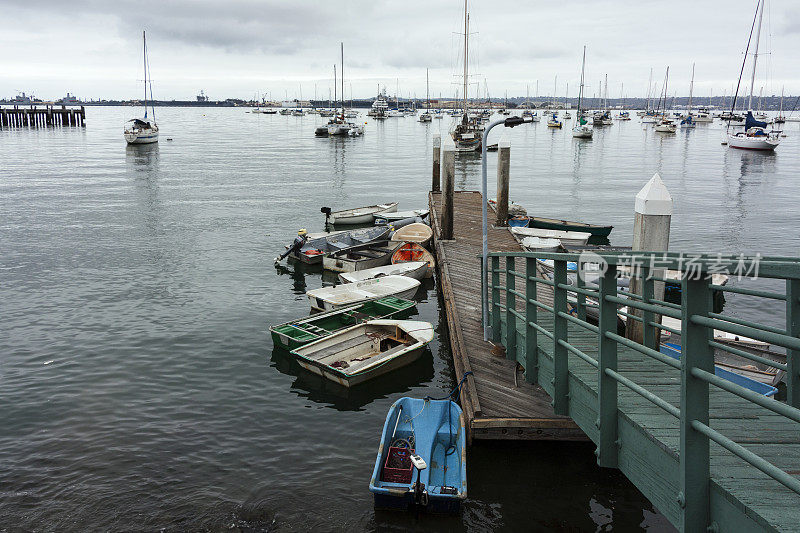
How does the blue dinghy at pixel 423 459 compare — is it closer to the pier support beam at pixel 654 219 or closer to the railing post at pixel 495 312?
the railing post at pixel 495 312

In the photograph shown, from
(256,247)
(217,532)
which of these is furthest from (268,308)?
Result: (217,532)

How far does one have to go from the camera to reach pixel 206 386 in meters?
14.1

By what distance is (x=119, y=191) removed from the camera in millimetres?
44969

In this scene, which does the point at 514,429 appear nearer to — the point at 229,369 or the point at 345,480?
the point at 345,480

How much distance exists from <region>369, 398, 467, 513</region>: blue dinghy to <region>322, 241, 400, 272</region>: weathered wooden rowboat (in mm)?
11858

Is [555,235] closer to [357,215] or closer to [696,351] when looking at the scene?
[357,215]

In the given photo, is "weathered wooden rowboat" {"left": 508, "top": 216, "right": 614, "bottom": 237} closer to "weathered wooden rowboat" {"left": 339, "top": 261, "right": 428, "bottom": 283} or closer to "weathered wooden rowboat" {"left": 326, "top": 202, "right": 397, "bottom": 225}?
"weathered wooden rowboat" {"left": 339, "top": 261, "right": 428, "bottom": 283}

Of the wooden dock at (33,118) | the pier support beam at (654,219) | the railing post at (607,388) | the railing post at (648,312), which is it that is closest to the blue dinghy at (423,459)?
the railing post at (648,312)

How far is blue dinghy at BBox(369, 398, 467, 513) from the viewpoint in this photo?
28.8 feet

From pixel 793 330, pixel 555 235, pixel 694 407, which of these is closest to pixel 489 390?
pixel 793 330

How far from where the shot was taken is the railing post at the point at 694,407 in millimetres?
3711

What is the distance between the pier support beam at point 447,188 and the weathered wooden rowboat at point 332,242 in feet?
12.3

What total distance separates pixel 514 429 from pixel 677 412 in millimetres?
5426

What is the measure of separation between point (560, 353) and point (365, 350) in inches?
325
